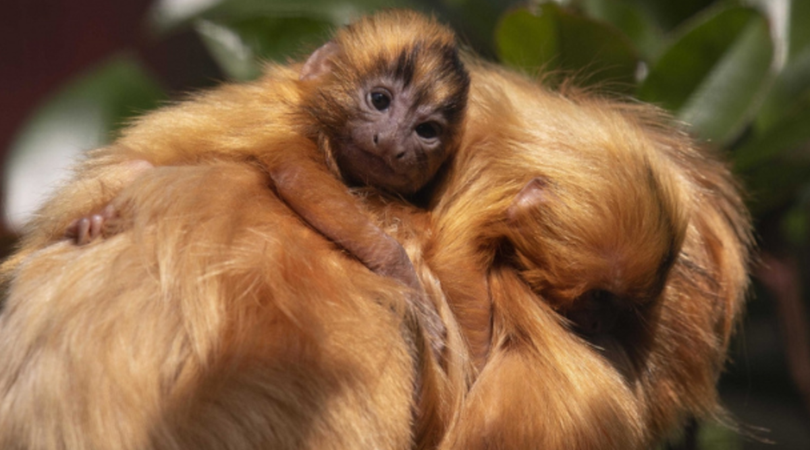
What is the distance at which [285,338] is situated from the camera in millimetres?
1206

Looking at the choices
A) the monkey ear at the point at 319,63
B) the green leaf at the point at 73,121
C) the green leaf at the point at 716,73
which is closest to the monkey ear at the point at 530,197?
the monkey ear at the point at 319,63

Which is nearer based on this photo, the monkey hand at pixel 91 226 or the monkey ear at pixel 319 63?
the monkey hand at pixel 91 226

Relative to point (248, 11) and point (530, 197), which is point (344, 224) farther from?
point (248, 11)

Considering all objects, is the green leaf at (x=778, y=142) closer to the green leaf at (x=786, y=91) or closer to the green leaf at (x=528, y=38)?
the green leaf at (x=786, y=91)

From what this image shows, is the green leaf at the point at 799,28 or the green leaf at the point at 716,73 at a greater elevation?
the green leaf at the point at 799,28

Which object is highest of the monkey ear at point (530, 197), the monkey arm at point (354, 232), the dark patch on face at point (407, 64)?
the dark patch on face at point (407, 64)

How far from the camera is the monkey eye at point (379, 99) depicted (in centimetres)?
168

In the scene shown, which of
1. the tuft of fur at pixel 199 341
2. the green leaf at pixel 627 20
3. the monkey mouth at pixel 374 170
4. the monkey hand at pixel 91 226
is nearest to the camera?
the tuft of fur at pixel 199 341

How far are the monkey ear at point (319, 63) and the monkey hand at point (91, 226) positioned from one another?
548mm

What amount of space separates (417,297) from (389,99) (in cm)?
52

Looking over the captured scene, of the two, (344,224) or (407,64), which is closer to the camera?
(344,224)

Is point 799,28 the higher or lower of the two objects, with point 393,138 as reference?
higher

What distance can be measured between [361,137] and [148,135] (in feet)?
1.27

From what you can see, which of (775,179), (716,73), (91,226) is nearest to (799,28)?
(716,73)
